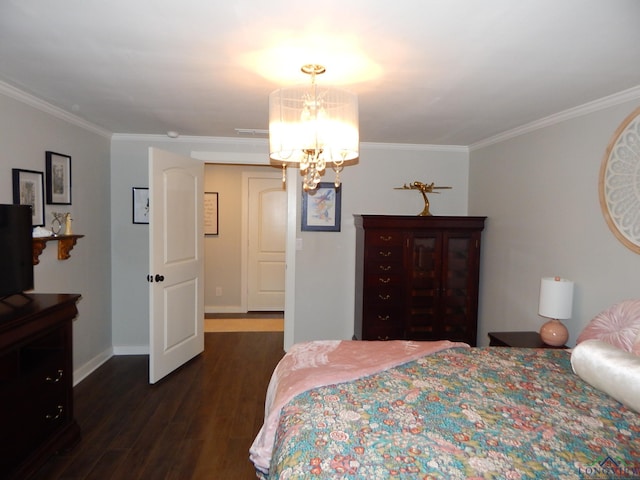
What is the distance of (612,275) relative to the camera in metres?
2.51

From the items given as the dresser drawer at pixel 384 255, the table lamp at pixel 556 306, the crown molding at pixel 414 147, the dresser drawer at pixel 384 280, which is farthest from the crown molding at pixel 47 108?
the table lamp at pixel 556 306

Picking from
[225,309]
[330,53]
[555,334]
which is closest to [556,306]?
[555,334]

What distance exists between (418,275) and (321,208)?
3.91ft

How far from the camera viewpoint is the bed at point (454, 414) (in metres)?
1.25

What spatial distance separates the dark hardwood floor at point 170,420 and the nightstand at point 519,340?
1777 millimetres

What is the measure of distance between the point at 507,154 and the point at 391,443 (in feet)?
9.91

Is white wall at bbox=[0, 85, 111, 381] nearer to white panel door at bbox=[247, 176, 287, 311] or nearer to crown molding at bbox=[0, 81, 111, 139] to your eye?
crown molding at bbox=[0, 81, 111, 139]

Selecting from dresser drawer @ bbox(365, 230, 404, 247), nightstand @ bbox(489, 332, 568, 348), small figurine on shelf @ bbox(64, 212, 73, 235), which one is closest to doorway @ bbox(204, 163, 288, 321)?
dresser drawer @ bbox(365, 230, 404, 247)

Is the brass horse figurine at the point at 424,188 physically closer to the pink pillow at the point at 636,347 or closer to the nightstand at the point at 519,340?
the nightstand at the point at 519,340

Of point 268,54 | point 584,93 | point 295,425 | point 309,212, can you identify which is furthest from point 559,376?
point 309,212

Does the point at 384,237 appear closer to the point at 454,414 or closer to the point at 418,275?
the point at 418,275

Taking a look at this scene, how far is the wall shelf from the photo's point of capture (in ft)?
8.99

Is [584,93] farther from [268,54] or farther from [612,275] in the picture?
[268,54]

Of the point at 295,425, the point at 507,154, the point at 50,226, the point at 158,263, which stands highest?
the point at 507,154
